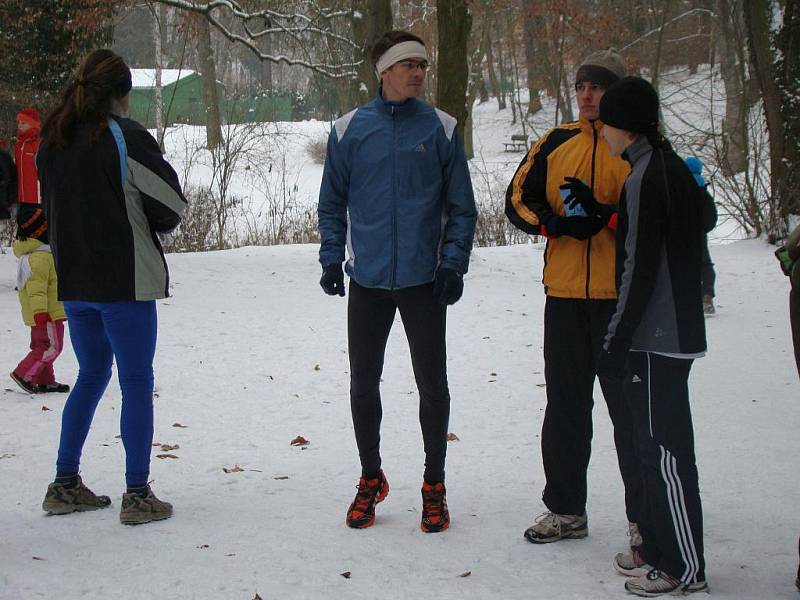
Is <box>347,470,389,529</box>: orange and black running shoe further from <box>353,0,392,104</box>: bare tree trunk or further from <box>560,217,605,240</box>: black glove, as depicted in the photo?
<box>353,0,392,104</box>: bare tree trunk

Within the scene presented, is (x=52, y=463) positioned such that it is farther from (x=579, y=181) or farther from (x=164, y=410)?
(x=579, y=181)

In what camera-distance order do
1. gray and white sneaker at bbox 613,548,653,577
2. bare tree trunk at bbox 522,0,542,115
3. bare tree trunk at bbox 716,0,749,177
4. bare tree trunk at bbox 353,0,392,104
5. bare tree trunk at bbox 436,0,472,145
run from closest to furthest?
gray and white sneaker at bbox 613,548,653,577, bare tree trunk at bbox 436,0,472,145, bare tree trunk at bbox 353,0,392,104, bare tree trunk at bbox 716,0,749,177, bare tree trunk at bbox 522,0,542,115

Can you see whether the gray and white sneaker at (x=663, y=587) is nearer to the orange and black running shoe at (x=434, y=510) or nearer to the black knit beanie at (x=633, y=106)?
the orange and black running shoe at (x=434, y=510)

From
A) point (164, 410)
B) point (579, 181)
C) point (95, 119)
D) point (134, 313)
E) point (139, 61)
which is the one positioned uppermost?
point (139, 61)

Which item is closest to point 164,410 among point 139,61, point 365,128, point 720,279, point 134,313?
point 134,313

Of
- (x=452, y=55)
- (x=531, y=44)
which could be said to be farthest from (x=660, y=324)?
(x=531, y=44)

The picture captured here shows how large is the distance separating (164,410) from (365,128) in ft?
10.2

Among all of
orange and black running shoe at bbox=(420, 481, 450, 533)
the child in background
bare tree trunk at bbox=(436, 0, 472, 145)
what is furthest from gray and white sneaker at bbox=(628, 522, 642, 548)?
bare tree trunk at bbox=(436, 0, 472, 145)

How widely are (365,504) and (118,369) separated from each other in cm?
121

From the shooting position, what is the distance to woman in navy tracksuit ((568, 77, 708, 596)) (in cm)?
312

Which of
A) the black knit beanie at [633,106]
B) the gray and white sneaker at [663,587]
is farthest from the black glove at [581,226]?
the gray and white sneaker at [663,587]

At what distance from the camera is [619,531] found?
155 inches

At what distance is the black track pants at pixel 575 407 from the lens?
360 centimetres

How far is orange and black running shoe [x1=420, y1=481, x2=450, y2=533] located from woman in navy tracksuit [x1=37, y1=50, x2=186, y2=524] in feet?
3.82
